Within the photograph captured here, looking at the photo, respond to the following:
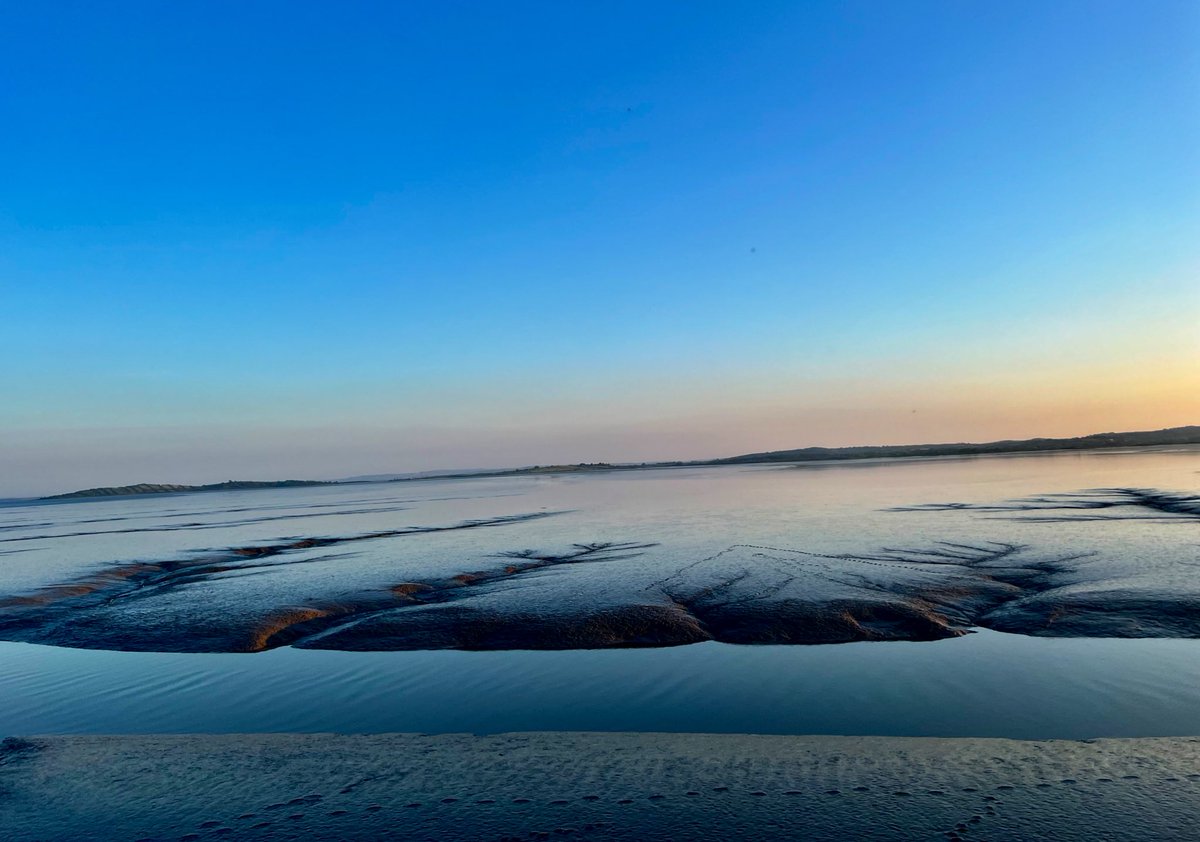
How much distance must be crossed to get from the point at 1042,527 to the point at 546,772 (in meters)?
18.2

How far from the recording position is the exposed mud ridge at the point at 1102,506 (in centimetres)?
2089

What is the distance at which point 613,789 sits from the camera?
5.39 meters

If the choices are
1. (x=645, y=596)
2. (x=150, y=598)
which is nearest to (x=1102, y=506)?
(x=645, y=596)

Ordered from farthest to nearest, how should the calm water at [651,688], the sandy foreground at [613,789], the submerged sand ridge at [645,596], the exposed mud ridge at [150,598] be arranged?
the exposed mud ridge at [150,598]
the submerged sand ridge at [645,596]
the calm water at [651,688]
the sandy foreground at [613,789]

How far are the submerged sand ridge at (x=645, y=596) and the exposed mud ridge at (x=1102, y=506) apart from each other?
75 centimetres

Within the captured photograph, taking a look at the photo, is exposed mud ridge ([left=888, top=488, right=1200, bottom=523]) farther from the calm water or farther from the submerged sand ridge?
the calm water

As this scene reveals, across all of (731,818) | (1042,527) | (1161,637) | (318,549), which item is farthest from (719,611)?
(318,549)

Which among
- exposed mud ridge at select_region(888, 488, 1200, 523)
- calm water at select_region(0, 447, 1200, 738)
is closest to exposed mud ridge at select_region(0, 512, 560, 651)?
calm water at select_region(0, 447, 1200, 738)

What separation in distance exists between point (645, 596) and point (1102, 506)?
19.5 metres

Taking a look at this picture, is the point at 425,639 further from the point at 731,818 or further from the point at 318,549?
the point at 318,549

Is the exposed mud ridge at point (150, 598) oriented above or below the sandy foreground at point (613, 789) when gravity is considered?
above

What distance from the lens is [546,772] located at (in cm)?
576

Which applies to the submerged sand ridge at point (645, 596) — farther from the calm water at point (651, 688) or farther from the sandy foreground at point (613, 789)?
the sandy foreground at point (613, 789)

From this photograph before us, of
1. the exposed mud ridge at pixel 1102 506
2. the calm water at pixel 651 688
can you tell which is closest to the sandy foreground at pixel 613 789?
the calm water at pixel 651 688
